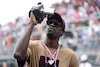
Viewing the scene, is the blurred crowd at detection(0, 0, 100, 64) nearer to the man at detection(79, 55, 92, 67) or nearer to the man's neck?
the man at detection(79, 55, 92, 67)

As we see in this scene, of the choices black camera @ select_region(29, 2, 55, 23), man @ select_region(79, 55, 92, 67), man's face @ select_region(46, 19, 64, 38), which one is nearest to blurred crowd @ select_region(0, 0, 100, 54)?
man @ select_region(79, 55, 92, 67)

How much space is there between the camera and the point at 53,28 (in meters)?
3.09

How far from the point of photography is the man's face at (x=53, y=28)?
302 centimetres

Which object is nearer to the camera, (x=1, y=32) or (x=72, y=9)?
(x=1, y=32)

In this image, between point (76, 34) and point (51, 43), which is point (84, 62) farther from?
point (51, 43)

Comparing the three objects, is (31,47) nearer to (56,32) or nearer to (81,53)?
(56,32)

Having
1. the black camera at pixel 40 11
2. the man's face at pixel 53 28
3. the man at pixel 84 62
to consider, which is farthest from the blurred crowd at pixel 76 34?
the black camera at pixel 40 11

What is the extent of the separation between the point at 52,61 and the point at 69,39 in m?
4.96

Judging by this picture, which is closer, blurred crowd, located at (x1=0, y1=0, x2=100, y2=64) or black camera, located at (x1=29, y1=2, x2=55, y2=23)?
black camera, located at (x1=29, y1=2, x2=55, y2=23)

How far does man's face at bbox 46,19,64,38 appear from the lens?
3.02m

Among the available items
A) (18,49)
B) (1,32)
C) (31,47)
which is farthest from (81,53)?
(18,49)

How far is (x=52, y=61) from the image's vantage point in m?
2.81

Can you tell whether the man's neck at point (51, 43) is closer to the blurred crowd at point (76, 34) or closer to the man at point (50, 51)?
the man at point (50, 51)

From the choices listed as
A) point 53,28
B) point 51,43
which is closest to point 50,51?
point 51,43
